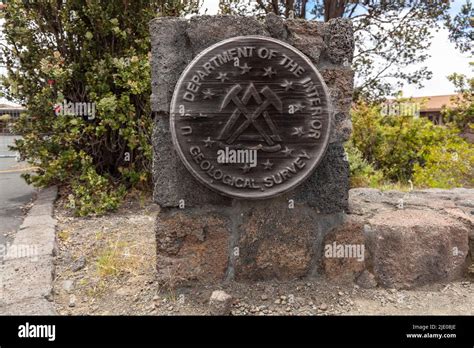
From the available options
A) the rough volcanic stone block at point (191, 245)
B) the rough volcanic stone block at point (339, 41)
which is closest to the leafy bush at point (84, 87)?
the rough volcanic stone block at point (191, 245)

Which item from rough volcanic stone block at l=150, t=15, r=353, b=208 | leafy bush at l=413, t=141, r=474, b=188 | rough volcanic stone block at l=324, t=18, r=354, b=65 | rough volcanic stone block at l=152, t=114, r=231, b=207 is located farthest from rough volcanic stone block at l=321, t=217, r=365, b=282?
leafy bush at l=413, t=141, r=474, b=188

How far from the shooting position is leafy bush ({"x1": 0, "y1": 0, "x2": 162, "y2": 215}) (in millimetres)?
4383

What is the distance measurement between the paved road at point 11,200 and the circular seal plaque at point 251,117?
2404mm

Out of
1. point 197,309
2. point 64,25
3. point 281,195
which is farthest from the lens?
point 64,25

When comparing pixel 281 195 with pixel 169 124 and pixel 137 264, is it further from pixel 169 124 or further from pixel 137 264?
pixel 137 264

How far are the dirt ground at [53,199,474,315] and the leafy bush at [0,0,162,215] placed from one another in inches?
62.8

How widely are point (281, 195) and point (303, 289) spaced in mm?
594

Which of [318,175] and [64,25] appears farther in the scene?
[64,25]

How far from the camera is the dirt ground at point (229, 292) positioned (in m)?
2.32

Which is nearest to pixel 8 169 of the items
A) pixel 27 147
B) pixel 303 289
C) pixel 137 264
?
pixel 27 147

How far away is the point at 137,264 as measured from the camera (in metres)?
2.84

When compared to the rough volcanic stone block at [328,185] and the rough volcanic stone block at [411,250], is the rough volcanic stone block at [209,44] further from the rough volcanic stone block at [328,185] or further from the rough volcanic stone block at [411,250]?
the rough volcanic stone block at [411,250]

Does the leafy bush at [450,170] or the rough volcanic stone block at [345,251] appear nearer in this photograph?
the rough volcanic stone block at [345,251]

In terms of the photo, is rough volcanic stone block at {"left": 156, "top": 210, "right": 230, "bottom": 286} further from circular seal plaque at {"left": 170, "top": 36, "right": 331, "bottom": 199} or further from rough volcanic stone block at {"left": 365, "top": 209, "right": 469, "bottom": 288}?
rough volcanic stone block at {"left": 365, "top": 209, "right": 469, "bottom": 288}
